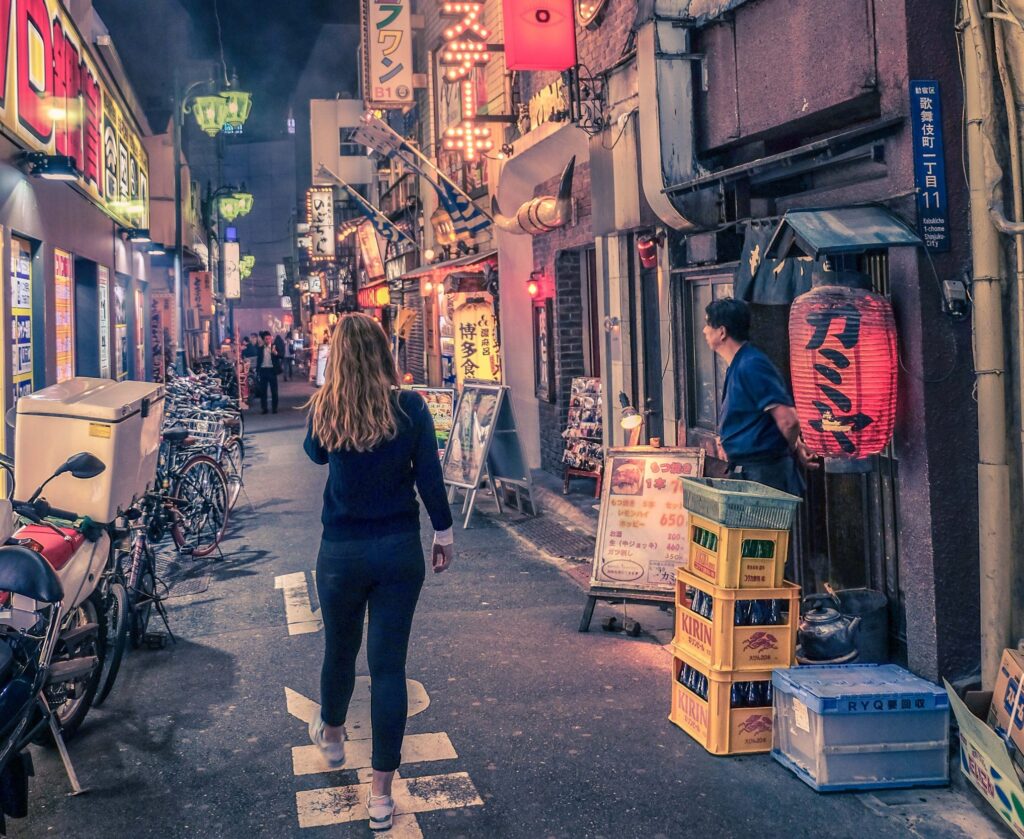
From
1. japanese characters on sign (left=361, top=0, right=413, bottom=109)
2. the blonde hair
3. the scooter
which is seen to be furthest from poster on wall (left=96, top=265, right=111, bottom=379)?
the blonde hair

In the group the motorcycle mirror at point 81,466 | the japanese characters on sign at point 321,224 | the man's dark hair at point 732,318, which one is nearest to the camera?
the motorcycle mirror at point 81,466

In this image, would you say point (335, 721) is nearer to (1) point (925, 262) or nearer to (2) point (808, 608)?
(2) point (808, 608)

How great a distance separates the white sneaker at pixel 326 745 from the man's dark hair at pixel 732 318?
3.41m

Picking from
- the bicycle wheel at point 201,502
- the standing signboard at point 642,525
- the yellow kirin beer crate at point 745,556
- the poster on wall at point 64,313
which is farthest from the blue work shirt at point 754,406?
the poster on wall at point 64,313

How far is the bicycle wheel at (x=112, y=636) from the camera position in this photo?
19.9 feet

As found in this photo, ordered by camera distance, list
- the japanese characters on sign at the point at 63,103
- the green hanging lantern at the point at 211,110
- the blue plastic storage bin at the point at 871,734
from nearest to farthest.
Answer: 1. the blue plastic storage bin at the point at 871,734
2. the japanese characters on sign at the point at 63,103
3. the green hanging lantern at the point at 211,110

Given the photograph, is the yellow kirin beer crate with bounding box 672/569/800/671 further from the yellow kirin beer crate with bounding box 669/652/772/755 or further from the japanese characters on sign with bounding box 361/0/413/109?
the japanese characters on sign with bounding box 361/0/413/109

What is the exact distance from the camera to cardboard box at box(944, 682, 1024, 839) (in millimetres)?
4266

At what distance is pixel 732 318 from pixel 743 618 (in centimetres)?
209

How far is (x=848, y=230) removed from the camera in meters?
5.68

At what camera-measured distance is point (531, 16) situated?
11758 millimetres

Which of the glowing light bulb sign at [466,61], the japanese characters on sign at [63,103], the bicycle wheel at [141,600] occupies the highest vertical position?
the glowing light bulb sign at [466,61]

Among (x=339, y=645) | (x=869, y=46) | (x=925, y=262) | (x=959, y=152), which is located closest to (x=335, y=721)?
(x=339, y=645)

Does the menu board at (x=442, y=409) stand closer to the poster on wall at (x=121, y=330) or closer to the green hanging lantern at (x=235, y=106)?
the poster on wall at (x=121, y=330)
